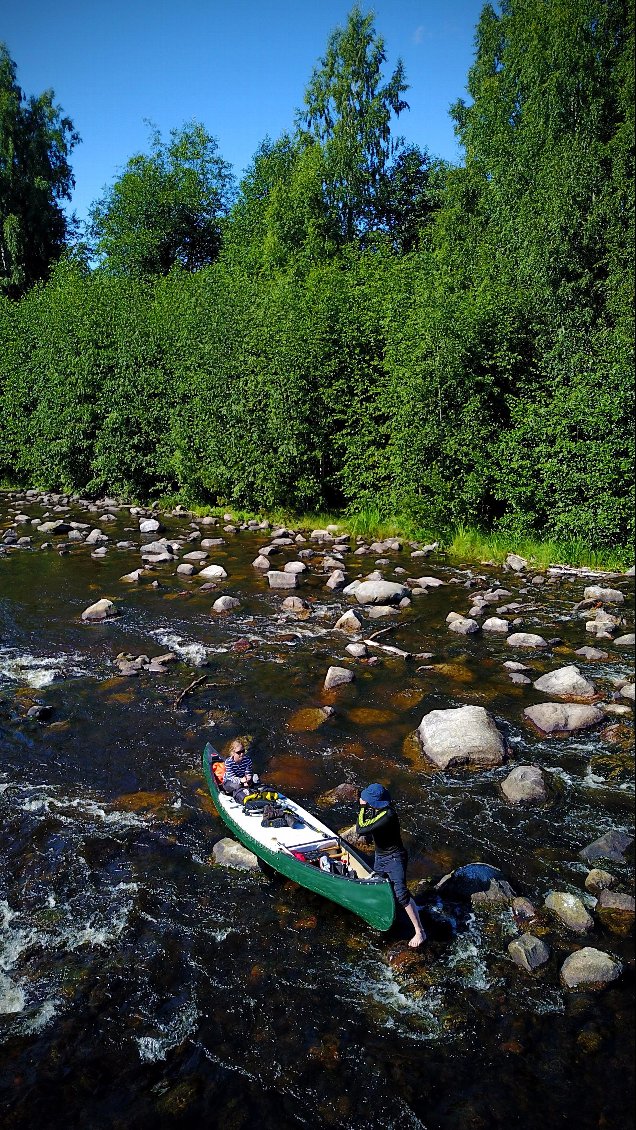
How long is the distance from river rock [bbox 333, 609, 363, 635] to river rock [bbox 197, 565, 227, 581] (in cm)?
447

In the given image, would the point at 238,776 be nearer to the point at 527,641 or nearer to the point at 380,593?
the point at 527,641

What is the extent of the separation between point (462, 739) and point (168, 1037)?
4.88 m

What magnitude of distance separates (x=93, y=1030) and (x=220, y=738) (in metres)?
4.68

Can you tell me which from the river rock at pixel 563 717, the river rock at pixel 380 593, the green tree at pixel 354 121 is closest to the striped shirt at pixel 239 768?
the river rock at pixel 563 717

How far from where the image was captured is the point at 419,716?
34.5 ft

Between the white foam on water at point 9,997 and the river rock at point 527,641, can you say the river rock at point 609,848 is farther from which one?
the white foam on water at point 9,997

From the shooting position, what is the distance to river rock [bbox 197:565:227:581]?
58.2 ft

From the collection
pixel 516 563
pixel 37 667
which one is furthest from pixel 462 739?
pixel 516 563

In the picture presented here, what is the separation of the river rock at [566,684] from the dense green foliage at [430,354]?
6539 mm

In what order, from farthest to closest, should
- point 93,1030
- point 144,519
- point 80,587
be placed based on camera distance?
point 144,519 → point 80,587 → point 93,1030

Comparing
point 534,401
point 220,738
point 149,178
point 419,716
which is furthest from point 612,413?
point 149,178

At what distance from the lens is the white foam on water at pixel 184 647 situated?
12.9 m

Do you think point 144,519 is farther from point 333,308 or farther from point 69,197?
point 69,197

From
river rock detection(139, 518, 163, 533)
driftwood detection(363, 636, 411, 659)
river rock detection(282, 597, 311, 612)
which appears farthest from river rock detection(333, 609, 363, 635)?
river rock detection(139, 518, 163, 533)
